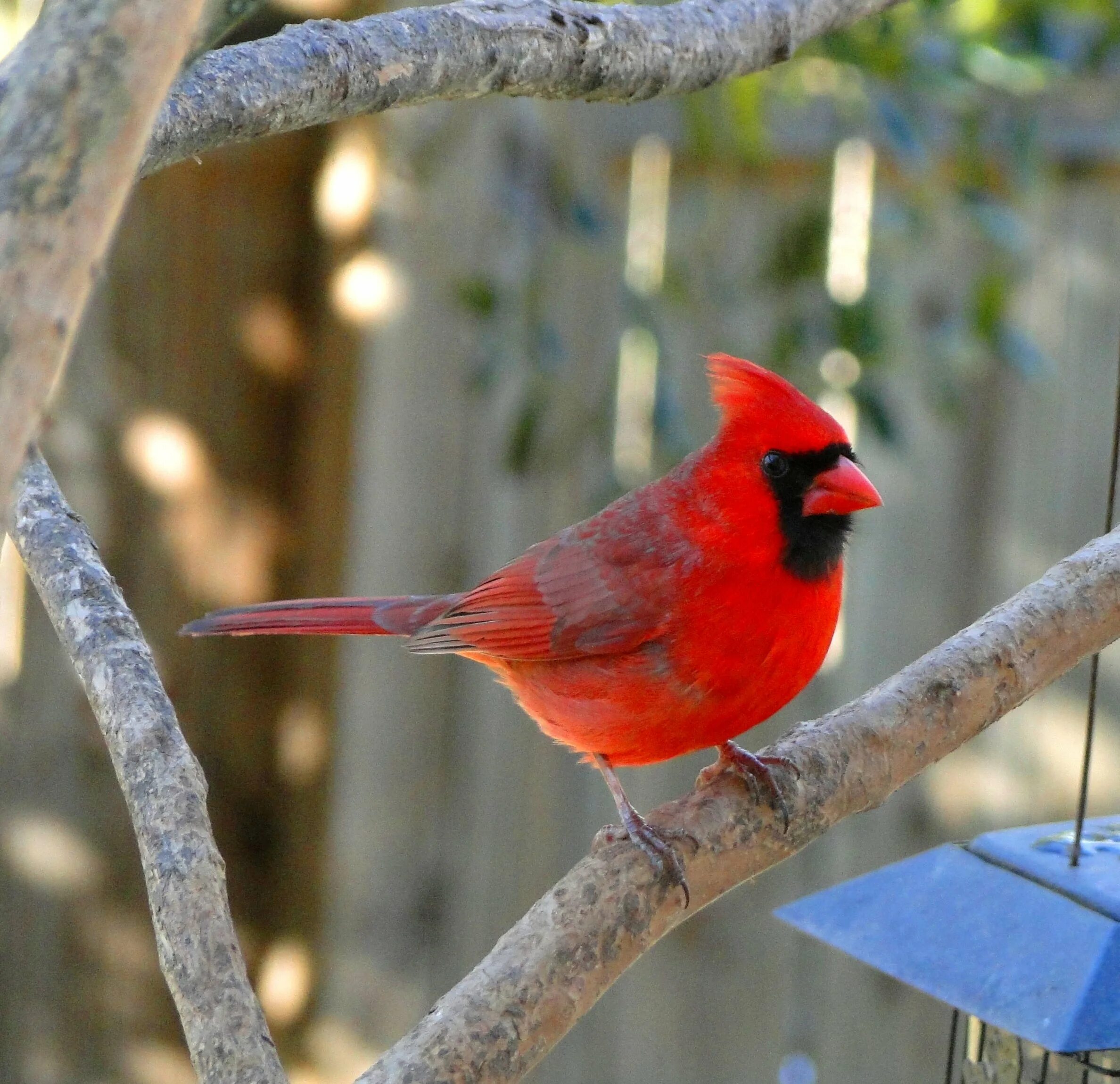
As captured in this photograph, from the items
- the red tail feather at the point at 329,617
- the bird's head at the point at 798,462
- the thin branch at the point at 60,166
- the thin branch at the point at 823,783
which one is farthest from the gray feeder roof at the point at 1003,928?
the thin branch at the point at 60,166

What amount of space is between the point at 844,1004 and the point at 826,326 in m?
1.62

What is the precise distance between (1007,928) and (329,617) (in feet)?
3.36

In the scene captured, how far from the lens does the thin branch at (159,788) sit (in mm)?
1203

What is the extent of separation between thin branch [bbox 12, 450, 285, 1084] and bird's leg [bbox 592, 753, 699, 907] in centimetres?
43

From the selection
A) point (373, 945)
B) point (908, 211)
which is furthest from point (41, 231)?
point (373, 945)

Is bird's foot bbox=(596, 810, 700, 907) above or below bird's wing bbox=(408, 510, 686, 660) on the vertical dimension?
below

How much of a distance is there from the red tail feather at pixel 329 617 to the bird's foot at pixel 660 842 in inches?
23.2

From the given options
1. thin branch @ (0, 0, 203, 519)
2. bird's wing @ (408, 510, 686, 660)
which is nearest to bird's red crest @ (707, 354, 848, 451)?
bird's wing @ (408, 510, 686, 660)

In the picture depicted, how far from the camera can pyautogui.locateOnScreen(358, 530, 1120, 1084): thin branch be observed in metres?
1.39

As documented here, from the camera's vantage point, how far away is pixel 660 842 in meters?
1.56

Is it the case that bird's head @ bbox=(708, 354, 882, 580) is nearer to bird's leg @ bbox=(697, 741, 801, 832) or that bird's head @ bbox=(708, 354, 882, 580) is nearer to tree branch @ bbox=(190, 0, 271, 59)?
bird's leg @ bbox=(697, 741, 801, 832)

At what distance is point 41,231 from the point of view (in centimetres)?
77

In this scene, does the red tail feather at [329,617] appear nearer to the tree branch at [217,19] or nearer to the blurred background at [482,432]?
the blurred background at [482,432]

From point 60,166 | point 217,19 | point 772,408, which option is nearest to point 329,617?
point 772,408
